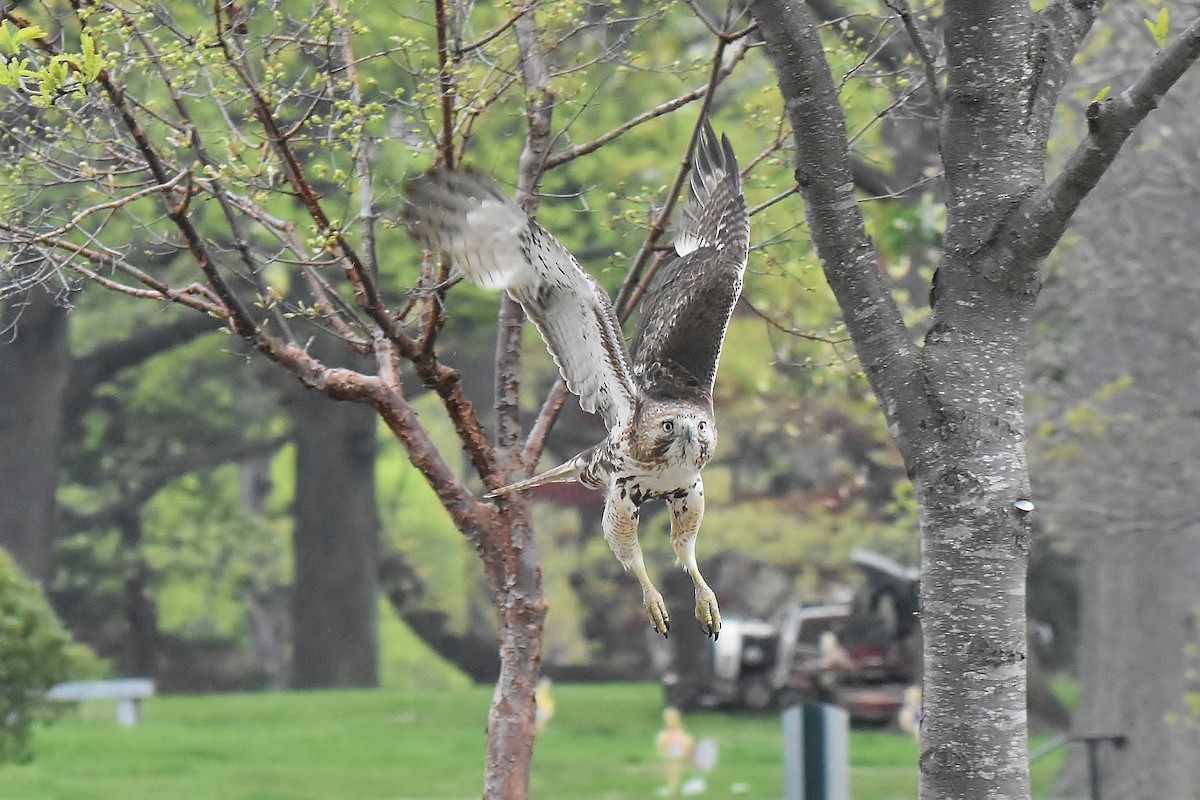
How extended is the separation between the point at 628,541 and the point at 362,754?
977cm

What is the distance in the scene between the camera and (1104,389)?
9969mm

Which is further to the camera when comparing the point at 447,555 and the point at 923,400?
the point at 447,555

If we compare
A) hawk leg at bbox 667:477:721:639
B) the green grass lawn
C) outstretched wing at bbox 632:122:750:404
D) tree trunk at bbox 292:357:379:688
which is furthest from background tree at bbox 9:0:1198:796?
tree trunk at bbox 292:357:379:688

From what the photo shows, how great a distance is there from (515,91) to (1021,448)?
9.03 ft

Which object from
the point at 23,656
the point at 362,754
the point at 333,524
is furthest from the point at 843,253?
the point at 333,524

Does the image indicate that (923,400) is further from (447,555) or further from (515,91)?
(447,555)

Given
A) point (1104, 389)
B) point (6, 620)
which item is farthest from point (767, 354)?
point (6, 620)

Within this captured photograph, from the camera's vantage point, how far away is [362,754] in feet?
45.4

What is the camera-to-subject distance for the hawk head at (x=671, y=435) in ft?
14.0

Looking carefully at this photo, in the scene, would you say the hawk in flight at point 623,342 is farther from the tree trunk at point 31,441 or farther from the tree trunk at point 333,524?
the tree trunk at point 333,524

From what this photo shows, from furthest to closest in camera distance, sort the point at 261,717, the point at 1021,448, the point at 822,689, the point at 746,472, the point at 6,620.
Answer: the point at 746,472, the point at 822,689, the point at 261,717, the point at 6,620, the point at 1021,448

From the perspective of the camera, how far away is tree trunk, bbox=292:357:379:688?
22.4 metres

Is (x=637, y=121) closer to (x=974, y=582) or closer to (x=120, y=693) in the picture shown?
(x=974, y=582)

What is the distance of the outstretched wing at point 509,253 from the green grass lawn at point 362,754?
26.1 ft
